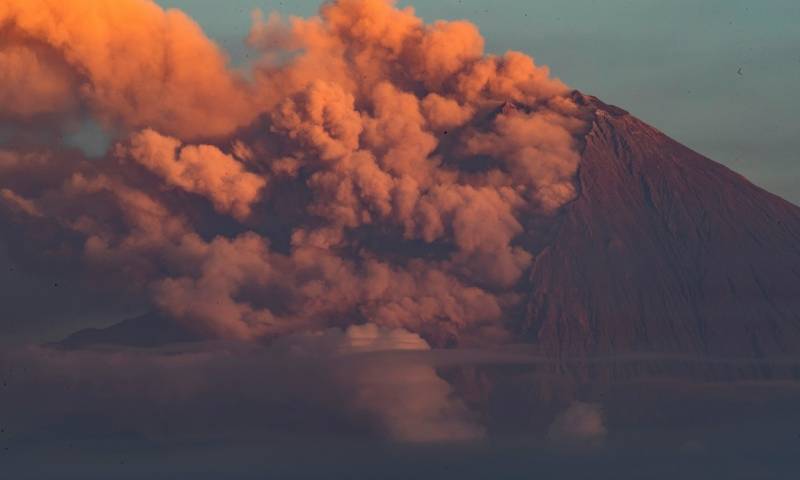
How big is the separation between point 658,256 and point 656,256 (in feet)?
0.47

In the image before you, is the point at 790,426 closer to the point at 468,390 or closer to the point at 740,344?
the point at 740,344

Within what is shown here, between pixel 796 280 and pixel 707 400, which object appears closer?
pixel 796 280

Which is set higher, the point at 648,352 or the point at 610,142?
the point at 610,142

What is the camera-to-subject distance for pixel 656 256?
6683 inches

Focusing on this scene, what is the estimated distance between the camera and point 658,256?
557ft

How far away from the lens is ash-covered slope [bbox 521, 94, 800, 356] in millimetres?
166625

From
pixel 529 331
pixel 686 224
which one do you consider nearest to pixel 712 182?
pixel 686 224

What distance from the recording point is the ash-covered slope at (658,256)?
547 feet

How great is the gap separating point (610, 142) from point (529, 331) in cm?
1445

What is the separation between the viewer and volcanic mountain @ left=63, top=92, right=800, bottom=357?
546 ft

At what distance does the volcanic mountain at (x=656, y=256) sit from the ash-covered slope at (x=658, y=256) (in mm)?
72

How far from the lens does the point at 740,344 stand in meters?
175

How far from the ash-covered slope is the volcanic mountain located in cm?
7

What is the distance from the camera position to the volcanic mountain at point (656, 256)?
166 metres
